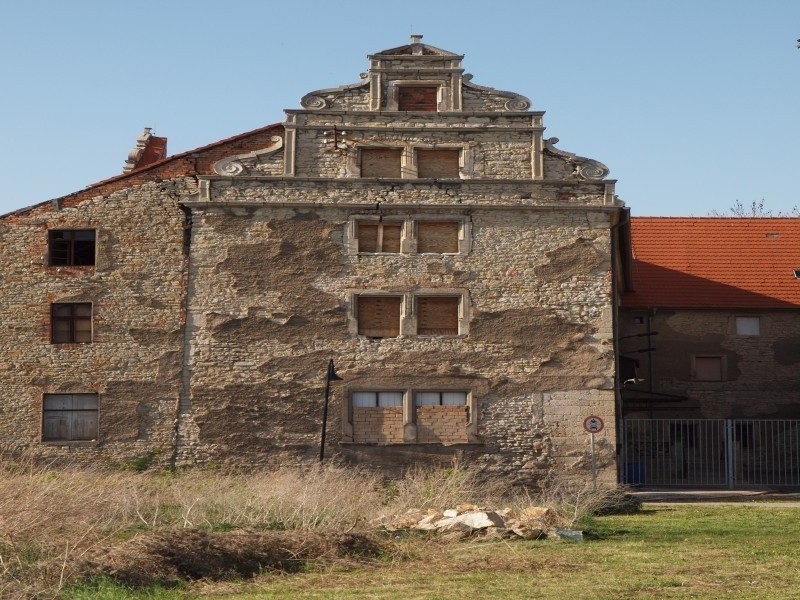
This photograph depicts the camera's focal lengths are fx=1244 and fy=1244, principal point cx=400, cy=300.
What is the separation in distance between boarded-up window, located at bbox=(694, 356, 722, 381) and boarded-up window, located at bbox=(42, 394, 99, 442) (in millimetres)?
16583

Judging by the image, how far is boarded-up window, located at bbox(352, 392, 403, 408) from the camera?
2473 cm

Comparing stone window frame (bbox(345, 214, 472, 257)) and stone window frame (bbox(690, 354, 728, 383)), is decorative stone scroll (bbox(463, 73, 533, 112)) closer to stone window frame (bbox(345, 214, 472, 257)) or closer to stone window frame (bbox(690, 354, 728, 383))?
stone window frame (bbox(345, 214, 472, 257))

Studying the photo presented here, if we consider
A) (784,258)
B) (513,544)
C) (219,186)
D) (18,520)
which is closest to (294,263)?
(219,186)

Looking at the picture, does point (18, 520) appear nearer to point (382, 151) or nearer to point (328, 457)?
point (328, 457)

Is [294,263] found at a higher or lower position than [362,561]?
higher

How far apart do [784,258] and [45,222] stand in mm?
20879

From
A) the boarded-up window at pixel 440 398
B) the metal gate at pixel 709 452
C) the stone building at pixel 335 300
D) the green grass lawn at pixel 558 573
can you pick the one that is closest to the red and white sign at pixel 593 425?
the stone building at pixel 335 300

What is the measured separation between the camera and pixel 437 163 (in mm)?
25406

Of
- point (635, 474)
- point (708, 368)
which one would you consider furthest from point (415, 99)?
point (708, 368)

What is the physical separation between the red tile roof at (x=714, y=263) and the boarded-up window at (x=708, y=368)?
1440 mm

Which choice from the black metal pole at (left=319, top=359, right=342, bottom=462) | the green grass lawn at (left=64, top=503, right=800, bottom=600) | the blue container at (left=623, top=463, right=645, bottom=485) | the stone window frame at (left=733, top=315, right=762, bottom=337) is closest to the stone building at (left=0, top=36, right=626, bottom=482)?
the black metal pole at (left=319, top=359, right=342, bottom=462)

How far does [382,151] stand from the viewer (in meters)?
25.4

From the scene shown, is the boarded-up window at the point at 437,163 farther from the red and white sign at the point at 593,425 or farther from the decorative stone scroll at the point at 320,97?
the red and white sign at the point at 593,425

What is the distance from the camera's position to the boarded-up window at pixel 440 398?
973 inches
